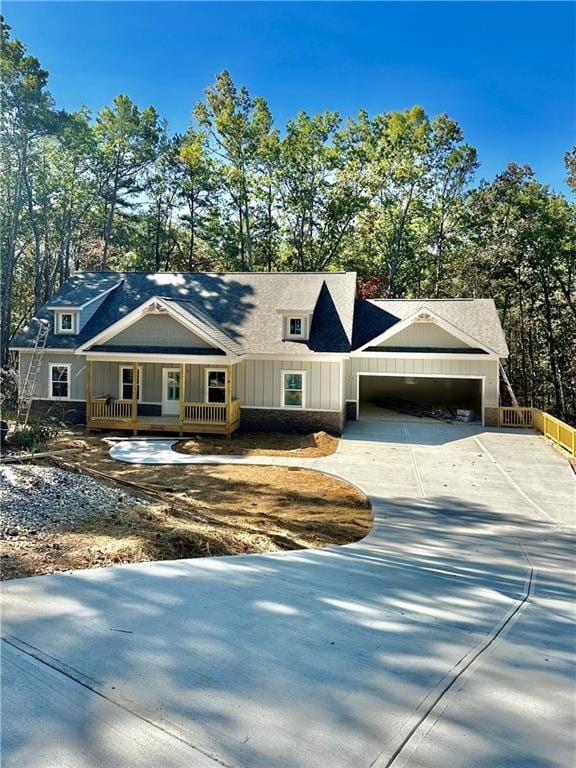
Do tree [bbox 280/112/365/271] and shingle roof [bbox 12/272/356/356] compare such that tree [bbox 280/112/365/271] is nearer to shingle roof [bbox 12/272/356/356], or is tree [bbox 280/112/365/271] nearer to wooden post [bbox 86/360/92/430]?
shingle roof [bbox 12/272/356/356]

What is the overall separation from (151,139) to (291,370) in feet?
66.6

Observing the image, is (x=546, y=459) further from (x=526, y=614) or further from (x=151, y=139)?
(x=151, y=139)

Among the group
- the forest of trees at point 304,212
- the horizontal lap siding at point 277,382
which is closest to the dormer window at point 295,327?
the horizontal lap siding at point 277,382

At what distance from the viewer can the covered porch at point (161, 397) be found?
55.0 feet

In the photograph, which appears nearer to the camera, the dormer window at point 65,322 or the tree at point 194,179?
the dormer window at point 65,322

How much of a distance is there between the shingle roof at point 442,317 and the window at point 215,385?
5659mm

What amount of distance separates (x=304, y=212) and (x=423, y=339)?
620 inches

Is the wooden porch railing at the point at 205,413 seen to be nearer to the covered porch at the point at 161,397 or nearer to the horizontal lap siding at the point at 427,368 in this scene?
the covered porch at the point at 161,397

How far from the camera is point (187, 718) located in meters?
2.66

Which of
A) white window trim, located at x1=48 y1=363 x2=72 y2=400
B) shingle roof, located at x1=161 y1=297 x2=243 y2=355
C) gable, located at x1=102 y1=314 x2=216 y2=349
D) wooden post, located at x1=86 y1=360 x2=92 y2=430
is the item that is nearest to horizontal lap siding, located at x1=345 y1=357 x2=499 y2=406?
shingle roof, located at x1=161 y1=297 x2=243 y2=355

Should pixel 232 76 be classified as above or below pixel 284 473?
above

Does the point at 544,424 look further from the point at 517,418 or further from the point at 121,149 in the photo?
the point at 121,149

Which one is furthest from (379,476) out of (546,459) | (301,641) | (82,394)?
(82,394)

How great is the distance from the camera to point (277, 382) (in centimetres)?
1789
